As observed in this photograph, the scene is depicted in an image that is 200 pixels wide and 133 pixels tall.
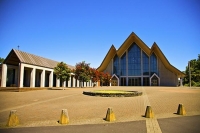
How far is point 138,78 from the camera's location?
46.3 metres

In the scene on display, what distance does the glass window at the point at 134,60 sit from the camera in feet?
152

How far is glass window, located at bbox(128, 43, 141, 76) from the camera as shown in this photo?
4638 centimetres

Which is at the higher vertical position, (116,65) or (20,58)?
(116,65)

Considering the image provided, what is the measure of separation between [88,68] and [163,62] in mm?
22861

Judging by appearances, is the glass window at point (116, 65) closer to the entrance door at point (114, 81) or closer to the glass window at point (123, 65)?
the glass window at point (123, 65)

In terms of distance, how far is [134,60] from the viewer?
4675 centimetres

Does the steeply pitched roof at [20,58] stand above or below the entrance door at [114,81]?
above

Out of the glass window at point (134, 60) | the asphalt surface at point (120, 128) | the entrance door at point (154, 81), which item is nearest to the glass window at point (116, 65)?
the glass window at point (134, 60)

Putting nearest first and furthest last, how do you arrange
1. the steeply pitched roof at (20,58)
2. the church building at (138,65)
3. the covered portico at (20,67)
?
the covered portico at (20,67) < the steeply pitched roof at (20,58) < the church building at (138,65)

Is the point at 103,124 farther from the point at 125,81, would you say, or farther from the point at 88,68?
the point at 125,81

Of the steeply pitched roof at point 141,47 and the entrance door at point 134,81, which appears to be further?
the entrance door at point 134,81

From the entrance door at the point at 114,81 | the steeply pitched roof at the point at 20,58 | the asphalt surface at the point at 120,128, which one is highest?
the steeply pitched roof at the point at 20,58

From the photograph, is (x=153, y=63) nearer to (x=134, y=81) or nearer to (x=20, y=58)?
(x=134, y=81)

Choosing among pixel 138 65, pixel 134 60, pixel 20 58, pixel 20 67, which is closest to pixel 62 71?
pixel 20 67
